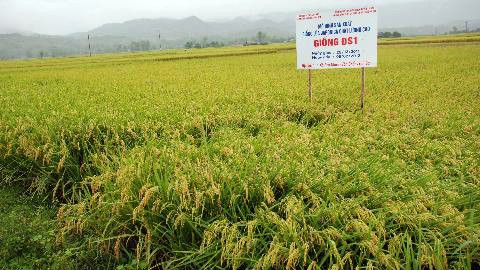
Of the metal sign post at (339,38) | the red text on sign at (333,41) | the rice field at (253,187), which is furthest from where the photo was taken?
the red text on sign at (333,41)

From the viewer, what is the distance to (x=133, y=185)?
3322mm

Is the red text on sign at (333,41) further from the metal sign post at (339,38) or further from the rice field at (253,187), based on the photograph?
the rice field at (253,187)

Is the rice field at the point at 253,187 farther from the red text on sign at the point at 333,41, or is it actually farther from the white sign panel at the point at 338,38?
the red text on sign at the point at 333,41

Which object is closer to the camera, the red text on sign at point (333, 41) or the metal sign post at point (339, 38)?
the metal sign post at point (339, 38)

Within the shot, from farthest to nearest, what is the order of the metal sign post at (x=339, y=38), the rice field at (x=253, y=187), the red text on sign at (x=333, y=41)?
the red text on sign at (x=333, y=41), the metal sign post at (x=339, y=38), the rice field at (x=253, y=187)

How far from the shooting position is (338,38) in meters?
7.31

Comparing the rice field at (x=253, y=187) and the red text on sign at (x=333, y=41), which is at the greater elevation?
the red text on sign at (x=333, y=41)

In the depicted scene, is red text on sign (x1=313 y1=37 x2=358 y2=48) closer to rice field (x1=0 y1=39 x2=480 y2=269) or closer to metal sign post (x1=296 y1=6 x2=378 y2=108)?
metal sign post (x1=296 y1=6 x2=378 y2=108)

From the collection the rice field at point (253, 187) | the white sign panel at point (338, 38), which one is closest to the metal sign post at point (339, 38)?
the white sign panel at point (338, 38)

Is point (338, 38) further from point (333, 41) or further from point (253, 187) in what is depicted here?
point (253, 187)

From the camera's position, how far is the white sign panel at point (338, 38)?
7.02m

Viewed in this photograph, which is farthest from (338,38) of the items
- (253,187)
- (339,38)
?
(253,187)

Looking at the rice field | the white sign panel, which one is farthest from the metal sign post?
the rice field

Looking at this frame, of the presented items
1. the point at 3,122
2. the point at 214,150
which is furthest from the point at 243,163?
the point at 3,122
